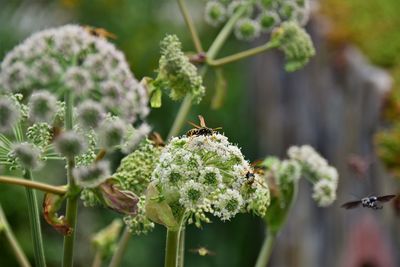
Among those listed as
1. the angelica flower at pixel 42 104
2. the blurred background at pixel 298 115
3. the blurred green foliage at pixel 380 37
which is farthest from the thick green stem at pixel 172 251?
the blurred green foliage at pixel 380 37

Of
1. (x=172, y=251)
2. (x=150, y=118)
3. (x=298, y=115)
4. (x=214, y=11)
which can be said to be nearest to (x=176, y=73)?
Answer: (x=172, y=251)

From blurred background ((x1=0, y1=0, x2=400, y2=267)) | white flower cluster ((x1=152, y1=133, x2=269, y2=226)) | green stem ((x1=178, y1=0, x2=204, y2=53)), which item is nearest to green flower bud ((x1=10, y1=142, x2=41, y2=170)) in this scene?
white flower cluster ((x1=152, y1=133, x2=269, y2=226))

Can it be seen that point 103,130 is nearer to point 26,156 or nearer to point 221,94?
point 26,156

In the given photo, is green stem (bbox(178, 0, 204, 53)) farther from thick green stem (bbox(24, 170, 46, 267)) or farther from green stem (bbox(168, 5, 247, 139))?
thick green stem (bbox(24, 170, 46, 267))

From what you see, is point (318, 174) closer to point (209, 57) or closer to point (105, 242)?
point (209, 57)

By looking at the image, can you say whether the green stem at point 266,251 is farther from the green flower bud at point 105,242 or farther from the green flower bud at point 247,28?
the green flower bud at point 247,28

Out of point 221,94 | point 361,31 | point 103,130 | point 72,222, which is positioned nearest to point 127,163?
point 72,222
